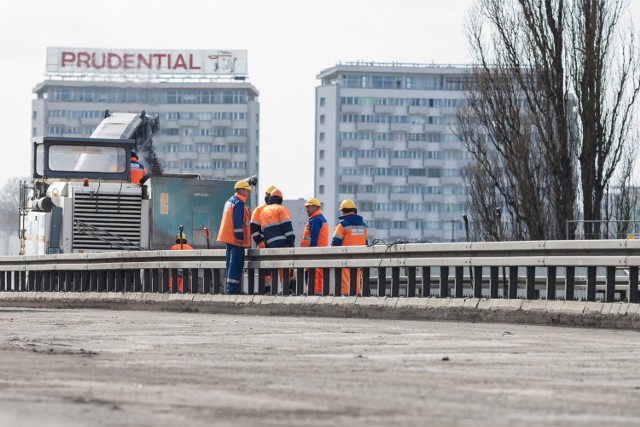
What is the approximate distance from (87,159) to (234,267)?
1303 cm

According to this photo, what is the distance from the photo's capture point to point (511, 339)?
14.0m

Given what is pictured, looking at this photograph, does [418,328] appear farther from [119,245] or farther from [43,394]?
[119,245]

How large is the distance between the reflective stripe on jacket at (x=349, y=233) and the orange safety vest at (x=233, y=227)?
1428mm

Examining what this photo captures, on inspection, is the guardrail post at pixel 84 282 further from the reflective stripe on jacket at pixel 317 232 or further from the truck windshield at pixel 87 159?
the truck windshield at pixel 87 159

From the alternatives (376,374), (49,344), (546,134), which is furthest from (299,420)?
(546,134)

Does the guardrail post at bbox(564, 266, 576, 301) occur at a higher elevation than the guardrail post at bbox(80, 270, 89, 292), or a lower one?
higher

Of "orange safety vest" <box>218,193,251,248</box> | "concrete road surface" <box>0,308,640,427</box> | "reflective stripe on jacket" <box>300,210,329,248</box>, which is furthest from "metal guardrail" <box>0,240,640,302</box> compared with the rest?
"concrete road surface" <box>0,308,640,427</box>

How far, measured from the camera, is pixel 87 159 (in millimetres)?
35781

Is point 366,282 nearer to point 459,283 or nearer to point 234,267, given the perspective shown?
point 459,283

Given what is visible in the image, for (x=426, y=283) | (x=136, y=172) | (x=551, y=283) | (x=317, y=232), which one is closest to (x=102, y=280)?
(x=317, y=232)

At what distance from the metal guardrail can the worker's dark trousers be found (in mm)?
187

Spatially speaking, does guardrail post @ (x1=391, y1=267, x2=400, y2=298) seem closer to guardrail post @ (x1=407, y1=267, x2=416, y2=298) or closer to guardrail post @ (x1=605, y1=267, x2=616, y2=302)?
guardrail post @ (x1=407, y1=267, x2=416, y2=298)

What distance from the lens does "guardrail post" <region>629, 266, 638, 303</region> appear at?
17125 mm

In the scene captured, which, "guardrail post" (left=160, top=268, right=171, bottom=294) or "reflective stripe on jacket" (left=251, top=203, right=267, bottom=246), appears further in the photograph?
"guardrail post" (left=160, top=268, right=171, bottom=294)
